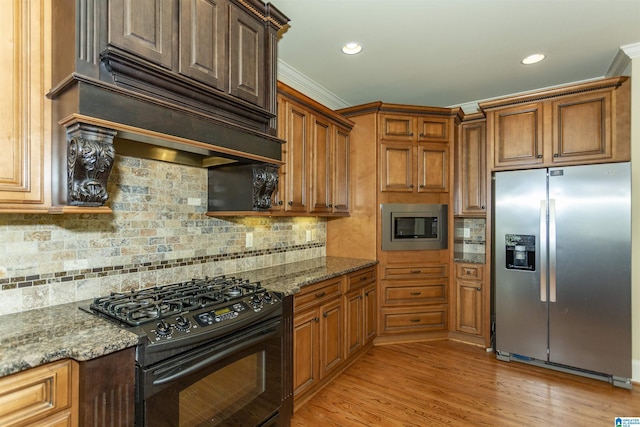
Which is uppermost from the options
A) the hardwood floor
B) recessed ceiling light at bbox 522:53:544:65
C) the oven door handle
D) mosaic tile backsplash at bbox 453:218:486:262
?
recessed ceiling light at bbox 522:53:544:65

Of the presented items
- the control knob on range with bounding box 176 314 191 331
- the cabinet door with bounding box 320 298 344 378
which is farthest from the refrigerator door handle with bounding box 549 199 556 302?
the control knob on range with bounding box 176 314 191 331

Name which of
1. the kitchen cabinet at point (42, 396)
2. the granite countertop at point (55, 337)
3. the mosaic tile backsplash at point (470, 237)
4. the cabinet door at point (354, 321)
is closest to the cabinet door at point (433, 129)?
the mosaic tile backsplash at point (470, 237)

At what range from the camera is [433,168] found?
143 inches

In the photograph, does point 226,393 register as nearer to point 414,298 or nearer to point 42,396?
point 42,396

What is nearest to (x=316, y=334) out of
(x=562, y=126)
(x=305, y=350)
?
(x=305, y=350)

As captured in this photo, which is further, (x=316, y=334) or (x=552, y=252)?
(x=552, y=252)

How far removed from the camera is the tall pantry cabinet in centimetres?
354

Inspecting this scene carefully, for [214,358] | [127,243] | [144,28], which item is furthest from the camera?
[127,243]

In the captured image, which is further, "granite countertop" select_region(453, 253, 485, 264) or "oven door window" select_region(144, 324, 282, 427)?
"granite countertop" select_region(453, 253, 485, 264)

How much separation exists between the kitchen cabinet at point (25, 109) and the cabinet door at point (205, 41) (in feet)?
1.85

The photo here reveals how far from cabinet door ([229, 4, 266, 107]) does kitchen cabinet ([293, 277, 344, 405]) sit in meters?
1.38

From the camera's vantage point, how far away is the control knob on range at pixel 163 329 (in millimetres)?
1372

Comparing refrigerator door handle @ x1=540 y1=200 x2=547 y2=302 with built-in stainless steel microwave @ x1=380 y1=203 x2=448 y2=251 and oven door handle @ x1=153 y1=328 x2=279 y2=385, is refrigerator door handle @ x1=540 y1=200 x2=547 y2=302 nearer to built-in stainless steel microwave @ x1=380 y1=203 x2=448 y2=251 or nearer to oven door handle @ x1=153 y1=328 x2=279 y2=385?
built-in stainless steel microwave @ x1=380 y1=203 x2=448 y2=251

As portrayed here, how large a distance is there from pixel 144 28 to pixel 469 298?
370cm
